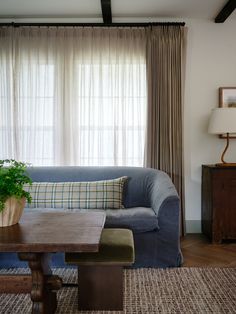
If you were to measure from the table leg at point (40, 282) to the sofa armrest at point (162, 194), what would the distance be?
3.67 feet

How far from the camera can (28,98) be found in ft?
11.5

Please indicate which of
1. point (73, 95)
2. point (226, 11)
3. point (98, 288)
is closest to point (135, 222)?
point (98, 288)

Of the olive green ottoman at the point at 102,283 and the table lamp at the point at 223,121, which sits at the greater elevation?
the table lamp at the point at 223,121

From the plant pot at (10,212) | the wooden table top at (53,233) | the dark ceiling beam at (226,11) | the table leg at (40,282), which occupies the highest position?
the dark ceiling beam at (226,11)

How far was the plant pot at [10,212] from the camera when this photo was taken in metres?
1.74

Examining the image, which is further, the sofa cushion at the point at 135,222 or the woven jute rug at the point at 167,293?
the sofa cushion at the point at 135,222

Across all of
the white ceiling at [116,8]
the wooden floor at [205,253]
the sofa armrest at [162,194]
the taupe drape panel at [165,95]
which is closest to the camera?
the sofa armrest at [162,194]

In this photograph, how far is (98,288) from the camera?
1.91m

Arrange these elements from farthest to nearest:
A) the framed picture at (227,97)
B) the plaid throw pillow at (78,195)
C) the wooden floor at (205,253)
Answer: the framed picture at (227,97) < the plaid throw pillow at (78,195) < the wooden floor at (205,253)

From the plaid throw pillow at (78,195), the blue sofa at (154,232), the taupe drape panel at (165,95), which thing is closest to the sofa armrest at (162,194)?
the blue sofa at (154,232)

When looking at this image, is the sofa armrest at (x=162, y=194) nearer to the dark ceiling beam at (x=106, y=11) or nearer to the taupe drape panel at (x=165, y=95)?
the taupe drape panel at (x=165, y=95)

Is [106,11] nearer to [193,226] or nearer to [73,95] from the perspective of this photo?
[73,95]

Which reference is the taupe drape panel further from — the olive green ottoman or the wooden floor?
the olive green ottoman

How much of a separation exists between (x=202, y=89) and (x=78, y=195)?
2.02 meters
